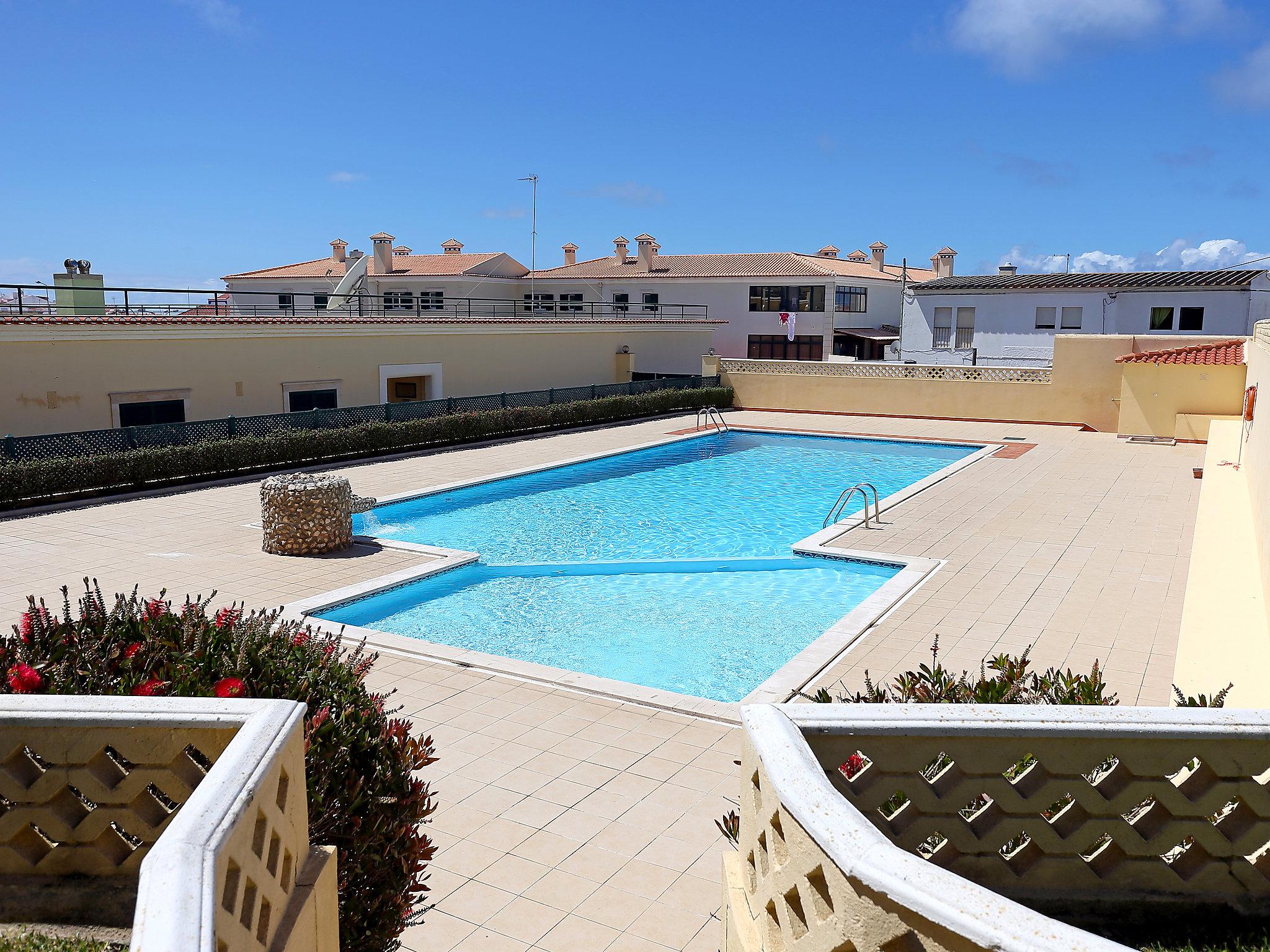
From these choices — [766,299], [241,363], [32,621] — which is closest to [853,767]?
[32,621]

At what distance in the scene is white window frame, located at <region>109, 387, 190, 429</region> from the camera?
64.5 feet

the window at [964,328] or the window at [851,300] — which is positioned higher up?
the window at [851,300]

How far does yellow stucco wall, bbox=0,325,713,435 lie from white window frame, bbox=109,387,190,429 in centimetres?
7

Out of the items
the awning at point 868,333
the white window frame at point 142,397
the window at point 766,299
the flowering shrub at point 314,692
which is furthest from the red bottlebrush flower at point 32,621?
the awning at point 868,333

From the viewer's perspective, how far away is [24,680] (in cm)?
430

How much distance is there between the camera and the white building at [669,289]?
44062 millimetres

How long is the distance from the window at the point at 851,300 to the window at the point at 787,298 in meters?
0.82

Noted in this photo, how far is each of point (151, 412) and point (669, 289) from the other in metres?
30.2

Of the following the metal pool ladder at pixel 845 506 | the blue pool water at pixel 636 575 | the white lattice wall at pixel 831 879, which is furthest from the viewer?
the metal pool ladder at pixel 845 506

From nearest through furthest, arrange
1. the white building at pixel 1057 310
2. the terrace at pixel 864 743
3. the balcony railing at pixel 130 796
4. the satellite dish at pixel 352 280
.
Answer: the terrace at pixel 864 743
the balcony railing at pixel 130 796
the satellite dish at pixel 352 280
the white building at pixel 1057 310

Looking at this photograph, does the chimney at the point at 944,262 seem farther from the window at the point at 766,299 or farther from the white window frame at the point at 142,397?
the white window frame at the point at 142,397

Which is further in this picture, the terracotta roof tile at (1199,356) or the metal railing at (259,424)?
the terracotta roof tile at (1199,356)

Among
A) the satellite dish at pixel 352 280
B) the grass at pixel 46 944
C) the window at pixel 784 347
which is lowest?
the grass at pixel 46 944

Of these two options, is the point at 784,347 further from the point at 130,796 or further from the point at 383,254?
the point at 130,796
